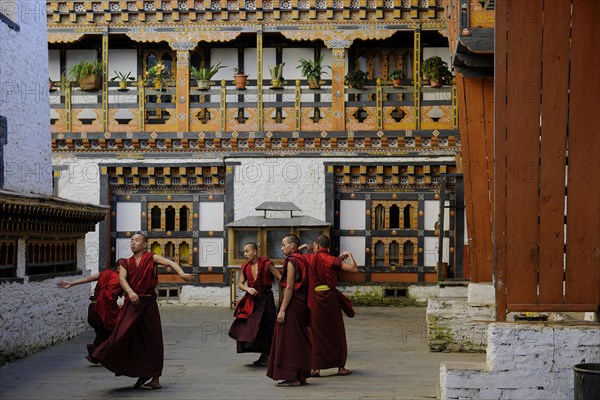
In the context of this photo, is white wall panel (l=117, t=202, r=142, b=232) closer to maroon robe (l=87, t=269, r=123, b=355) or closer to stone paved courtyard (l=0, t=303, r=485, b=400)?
stone paved courtyard (l=0, t=303, r=485, b=400)

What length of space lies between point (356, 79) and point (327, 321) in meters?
9.67

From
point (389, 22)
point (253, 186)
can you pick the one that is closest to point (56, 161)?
point (253, 186)

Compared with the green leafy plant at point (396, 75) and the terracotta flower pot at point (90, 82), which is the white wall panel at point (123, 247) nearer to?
the terracotta flower pot at point (90, 82)

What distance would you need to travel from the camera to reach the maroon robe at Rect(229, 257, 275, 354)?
11.8 meters

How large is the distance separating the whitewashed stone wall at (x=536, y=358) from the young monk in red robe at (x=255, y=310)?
4556 mm

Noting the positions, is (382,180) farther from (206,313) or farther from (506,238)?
(506,238)

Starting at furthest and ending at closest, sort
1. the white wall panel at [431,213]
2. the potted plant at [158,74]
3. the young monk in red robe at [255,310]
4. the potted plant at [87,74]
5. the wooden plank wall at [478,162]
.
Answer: the potted plant at [158,74]
the potted plant at [87,74]
the white wall panel at [431,213]
the wooden plank wall at [478,162]
the young monk in red robe at [255,310]

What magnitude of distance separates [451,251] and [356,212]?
207 cm

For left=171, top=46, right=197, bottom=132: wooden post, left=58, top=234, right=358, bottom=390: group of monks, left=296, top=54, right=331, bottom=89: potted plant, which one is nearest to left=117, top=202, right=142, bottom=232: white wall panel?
left=171, top=46, right=197, bottom=132: wooden post

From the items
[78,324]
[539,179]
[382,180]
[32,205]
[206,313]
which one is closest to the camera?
[539,179]

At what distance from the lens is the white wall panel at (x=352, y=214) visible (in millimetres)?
20469

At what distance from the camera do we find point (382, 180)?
67.1ft

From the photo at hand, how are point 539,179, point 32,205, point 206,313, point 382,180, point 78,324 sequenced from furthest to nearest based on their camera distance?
point 382,180 < point 206,313 < point 78,324 < point 32,205 < point 539,179

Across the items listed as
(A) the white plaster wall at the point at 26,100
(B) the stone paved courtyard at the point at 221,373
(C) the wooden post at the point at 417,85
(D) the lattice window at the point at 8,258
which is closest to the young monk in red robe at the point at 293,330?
(B) the stone paved courtyard at the point at 221,373
